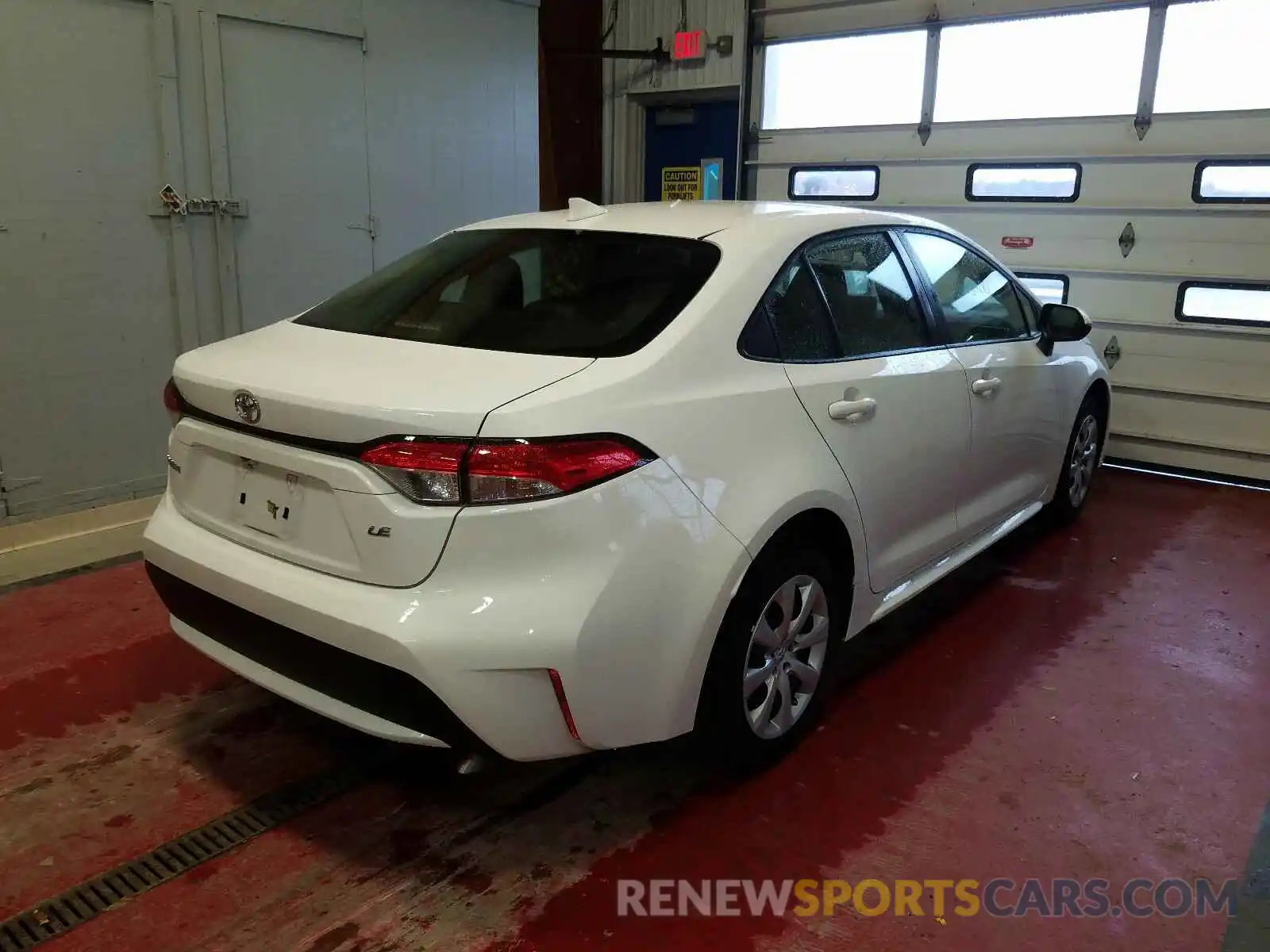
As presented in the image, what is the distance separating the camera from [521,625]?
1.87 meters

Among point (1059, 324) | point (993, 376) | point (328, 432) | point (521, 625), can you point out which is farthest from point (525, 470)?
point (1059, 324)

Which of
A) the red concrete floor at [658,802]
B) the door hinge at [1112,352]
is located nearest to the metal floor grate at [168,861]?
the red concrete floor at [658,802]

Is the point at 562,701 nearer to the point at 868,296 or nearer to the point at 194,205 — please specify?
the point at 868,296

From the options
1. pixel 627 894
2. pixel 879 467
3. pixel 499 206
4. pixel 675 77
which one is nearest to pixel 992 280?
pixel 879 467

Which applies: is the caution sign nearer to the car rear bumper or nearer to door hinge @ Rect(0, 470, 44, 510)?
door hinge @ Rect(0, 470, 44, 510)

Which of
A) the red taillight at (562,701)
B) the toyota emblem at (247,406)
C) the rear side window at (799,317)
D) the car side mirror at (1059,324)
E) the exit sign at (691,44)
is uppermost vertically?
the exit sign at (691,44)

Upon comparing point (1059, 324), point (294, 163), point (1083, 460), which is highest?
point (294, 163)

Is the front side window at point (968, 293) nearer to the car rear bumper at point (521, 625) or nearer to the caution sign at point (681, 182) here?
the car rear bumper at point (521, 625)

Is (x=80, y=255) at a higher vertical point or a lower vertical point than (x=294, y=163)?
lower

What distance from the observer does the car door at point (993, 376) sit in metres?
3.24

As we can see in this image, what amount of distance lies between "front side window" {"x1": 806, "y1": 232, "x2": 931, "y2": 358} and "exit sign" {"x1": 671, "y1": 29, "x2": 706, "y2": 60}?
15.8 ft

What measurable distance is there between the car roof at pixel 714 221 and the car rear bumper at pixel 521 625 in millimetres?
854

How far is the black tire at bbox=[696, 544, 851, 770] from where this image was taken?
7.42 ft

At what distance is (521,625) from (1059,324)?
281cm
